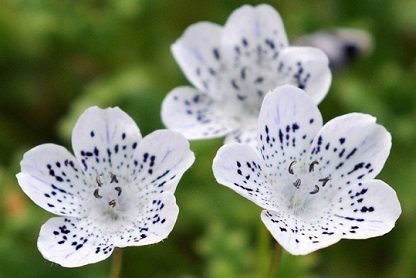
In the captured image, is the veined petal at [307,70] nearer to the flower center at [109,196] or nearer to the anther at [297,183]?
the anther at [297,183]

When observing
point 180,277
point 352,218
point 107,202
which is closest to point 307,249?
point 352,218

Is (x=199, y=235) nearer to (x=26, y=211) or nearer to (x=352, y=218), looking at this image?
(x=26, y=211)

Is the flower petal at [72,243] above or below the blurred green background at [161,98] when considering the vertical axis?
above

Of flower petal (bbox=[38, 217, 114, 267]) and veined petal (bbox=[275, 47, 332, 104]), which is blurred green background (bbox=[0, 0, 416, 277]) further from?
flower petal (bbox=[38, 217, 114, 267])

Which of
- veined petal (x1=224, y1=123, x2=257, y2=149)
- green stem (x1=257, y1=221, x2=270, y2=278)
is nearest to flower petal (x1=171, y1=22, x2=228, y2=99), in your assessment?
veined petal (x1=224, y1=123, x2=257, y2=149)

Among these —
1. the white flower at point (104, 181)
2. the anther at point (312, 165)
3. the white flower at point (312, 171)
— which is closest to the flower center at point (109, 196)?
the white flower at point (104, 181)

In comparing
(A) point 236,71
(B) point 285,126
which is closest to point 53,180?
(B) point 285,126
